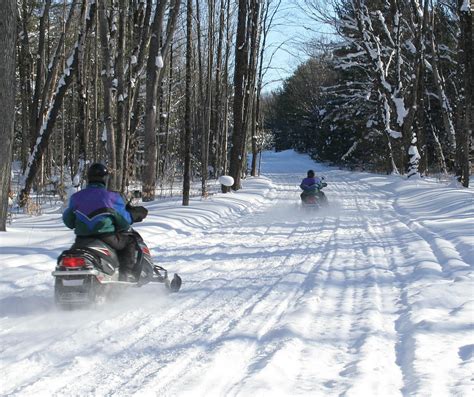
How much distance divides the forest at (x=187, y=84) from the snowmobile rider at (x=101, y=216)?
446 cm

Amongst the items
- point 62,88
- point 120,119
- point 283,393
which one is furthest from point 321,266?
point 62,88

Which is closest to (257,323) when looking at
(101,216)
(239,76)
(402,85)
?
(101,216)

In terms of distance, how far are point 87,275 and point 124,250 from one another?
0.91 meters

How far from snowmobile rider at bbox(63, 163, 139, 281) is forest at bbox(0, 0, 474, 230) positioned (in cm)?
446

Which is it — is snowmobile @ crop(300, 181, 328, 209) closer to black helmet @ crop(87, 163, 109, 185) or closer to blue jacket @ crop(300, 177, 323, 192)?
blue jacket @ crop(300, 177, 323, 192)

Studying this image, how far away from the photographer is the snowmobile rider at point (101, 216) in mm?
6352

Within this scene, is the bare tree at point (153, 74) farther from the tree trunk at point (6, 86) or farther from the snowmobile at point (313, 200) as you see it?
the tree trunk at point (6, 86)

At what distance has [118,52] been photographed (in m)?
16.4

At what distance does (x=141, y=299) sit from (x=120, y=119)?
34.9ft

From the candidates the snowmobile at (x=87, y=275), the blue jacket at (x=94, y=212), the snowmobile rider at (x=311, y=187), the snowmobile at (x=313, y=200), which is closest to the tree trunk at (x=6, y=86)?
A: the blue jacket at (x=94, y=212)

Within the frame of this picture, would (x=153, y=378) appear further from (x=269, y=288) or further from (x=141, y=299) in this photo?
(x=269, y=288)

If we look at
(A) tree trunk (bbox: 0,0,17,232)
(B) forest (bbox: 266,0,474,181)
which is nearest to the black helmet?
(A) tree trunk (bbox: 0,0,17,232)

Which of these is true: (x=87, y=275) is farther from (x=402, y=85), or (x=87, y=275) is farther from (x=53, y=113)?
(x=402, y=85)

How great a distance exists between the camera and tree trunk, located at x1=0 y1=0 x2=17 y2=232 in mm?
9859
